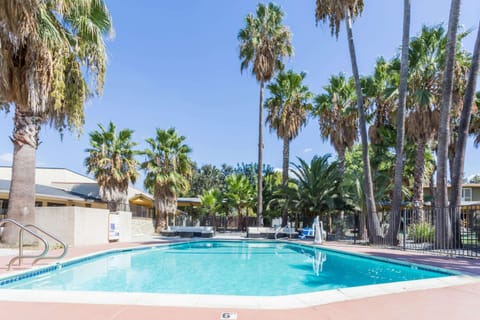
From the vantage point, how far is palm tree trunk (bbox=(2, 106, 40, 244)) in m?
11.0

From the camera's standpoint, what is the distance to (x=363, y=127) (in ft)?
49.0

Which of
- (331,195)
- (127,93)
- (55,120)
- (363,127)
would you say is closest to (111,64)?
(55,120)

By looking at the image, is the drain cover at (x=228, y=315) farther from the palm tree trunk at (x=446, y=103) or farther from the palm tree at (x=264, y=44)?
the palm tree at (x=264, y=44)

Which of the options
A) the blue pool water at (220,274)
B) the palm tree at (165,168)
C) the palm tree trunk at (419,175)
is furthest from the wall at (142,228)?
the palm tree trunk at (419,175)

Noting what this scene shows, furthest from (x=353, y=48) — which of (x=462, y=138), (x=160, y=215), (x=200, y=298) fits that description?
(x=160, y=215)

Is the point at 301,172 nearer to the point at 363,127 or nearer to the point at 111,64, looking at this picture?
the point at 363,127

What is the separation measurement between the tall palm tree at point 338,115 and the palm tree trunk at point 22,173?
53.7 feet

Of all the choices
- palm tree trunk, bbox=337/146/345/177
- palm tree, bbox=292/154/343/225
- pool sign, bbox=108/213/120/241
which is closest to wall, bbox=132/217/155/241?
pool sign, bbox=108/213/120/241

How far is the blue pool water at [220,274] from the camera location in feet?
22.6

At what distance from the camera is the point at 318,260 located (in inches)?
448

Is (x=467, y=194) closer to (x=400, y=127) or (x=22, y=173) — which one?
(x=400, y=127)

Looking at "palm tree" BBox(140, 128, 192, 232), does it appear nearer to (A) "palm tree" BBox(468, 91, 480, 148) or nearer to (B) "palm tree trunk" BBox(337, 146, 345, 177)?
(B) "palm tree trunk" BBox(337, 146, 345, 177)

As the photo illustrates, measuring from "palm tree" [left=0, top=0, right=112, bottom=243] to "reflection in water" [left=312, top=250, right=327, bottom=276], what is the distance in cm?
976

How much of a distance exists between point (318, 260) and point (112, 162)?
14.9 m
